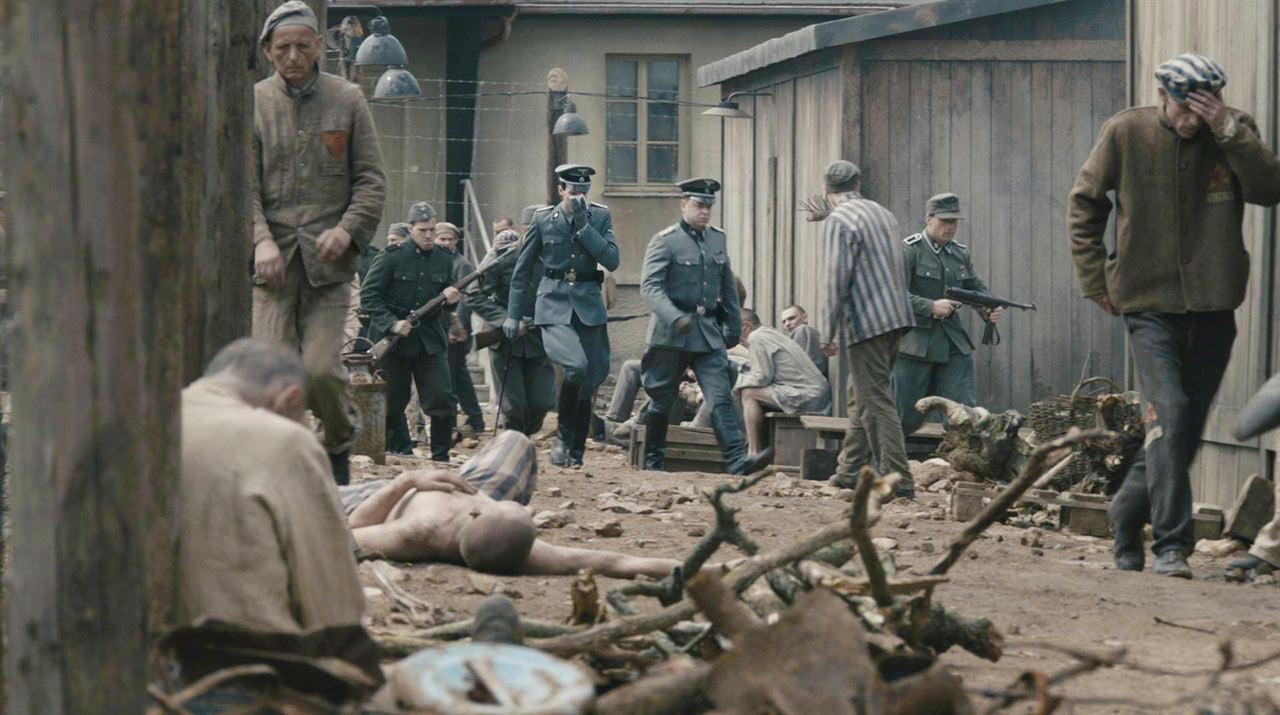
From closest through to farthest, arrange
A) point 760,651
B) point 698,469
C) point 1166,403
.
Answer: point 760,651
point 1166,403
point 698,469

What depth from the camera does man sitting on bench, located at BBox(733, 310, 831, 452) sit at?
49.1ft

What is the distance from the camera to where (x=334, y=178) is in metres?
7.82

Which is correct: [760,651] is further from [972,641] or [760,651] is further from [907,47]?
[907,47]

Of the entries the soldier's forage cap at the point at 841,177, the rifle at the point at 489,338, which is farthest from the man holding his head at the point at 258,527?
the rifle at the point at 489,338

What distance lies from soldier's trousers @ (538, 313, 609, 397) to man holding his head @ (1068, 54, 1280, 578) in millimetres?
6819

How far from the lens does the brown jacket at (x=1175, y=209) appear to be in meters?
7.87


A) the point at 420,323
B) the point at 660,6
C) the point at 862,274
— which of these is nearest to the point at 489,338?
the point at 420,323

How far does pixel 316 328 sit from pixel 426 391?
23.7 ft

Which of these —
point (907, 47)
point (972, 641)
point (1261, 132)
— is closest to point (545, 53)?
point (907, 47)

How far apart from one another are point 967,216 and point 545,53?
11.8 m

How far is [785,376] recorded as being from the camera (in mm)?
15141

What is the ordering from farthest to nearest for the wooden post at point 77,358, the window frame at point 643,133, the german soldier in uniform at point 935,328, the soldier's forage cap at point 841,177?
the window frame at point 643,133 → the german soldier in uniform at point 935,328 → the soldier's forage cap at point 841,177 → the wooden post at point 77,358

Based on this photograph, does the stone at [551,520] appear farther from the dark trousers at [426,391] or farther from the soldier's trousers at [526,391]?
the soldier's trousers at [526,391]

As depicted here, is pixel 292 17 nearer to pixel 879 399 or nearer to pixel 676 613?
pixel 676 613
